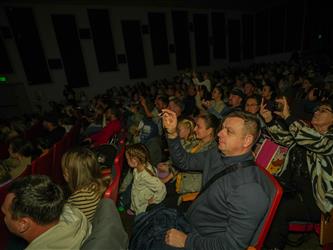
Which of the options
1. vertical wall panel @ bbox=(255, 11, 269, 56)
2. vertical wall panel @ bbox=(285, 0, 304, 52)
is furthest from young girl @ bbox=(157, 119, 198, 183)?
vertical wall panel @ bbox=(255, 11, 269, 56)

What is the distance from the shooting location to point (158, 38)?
11117mm

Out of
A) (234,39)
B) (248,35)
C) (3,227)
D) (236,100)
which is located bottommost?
(3,227)

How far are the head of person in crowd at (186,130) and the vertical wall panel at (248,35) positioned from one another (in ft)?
45.0

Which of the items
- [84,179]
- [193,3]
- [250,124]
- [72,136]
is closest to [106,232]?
[84,179]

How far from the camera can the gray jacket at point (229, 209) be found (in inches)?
45.4

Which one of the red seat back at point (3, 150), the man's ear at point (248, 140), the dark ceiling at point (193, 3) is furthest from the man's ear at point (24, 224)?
the dark ceiling at point (193, 3)

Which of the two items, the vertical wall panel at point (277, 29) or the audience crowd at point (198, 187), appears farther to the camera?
the vertical wall panel at point (277, 29)

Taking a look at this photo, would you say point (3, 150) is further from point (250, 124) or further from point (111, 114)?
point (250, 124)

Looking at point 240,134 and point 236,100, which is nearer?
point 240,134

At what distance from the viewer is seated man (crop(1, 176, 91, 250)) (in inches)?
45.4

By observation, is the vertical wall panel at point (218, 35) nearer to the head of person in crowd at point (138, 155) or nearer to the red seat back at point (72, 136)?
the red seat back at point (72, 136)

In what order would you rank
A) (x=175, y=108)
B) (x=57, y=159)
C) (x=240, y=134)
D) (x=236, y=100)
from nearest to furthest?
(x=240, y=134) → (x=57, y=159) → (x=175, y=108) → (x=236, y=100)

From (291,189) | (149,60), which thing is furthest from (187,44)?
(291,189)

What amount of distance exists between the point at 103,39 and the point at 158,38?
2779mm
